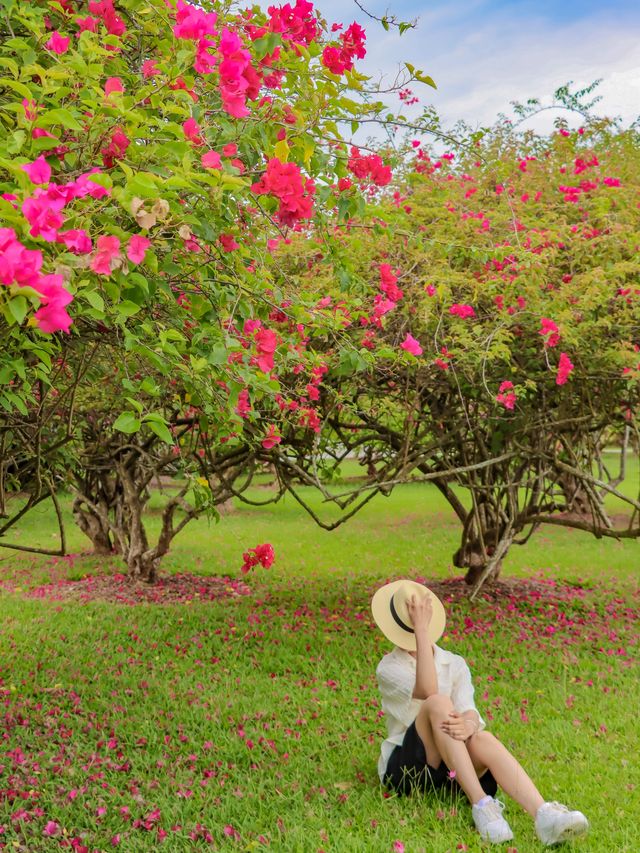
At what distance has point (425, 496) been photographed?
20797mm

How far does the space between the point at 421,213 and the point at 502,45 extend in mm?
1422

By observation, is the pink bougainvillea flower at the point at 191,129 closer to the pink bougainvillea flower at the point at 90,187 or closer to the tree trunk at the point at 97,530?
the pink bougainvillea flower at the point at 90,187

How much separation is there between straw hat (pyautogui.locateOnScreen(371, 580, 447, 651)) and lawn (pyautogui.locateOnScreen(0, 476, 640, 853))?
70 cm

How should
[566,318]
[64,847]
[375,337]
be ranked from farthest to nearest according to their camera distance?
[375,337], [566,318], [64,847]

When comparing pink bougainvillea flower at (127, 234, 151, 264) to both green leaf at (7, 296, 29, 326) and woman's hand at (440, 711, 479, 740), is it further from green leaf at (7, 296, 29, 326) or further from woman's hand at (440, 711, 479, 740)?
woman's hand at (440, 711, 479, 740)

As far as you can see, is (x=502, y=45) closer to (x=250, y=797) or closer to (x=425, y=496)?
(x=250, y=797)

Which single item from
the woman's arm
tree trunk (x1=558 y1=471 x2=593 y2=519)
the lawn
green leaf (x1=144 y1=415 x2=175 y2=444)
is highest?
green leaf (x1=144 y1=415 x2=175 y2=444)

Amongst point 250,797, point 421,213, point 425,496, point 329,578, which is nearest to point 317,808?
point 250,797

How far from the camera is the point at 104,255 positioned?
1.94m

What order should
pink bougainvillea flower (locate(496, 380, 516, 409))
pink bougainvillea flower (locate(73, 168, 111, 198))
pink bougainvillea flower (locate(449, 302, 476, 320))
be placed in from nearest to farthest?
pink bougainvillea flower (locate(73, 168, 111, 198)), pink bougainvillea flower (locate(449, 302, 476, 320)), pink bougainvillea flower (locate(496, 380, 516, 409))

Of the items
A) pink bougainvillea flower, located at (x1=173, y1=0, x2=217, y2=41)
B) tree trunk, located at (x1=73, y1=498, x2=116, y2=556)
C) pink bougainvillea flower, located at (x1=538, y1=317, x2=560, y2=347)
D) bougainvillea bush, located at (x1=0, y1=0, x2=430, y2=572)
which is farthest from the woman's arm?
tree trunk, located at (x1=73, y1=498, x2=116, y2=556)

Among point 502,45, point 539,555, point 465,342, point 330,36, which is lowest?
point 539,555

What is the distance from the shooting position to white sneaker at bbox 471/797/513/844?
3.30 meters

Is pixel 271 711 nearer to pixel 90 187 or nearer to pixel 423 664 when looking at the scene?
pixel 423 664
